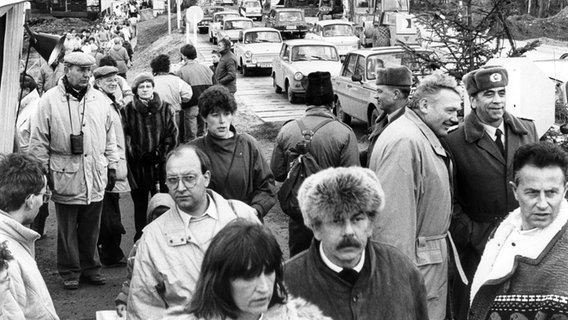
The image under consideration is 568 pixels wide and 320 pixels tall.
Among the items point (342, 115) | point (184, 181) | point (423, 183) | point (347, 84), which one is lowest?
point (342, 115)

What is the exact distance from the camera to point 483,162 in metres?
5.62

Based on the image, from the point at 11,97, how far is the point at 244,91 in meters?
18.6

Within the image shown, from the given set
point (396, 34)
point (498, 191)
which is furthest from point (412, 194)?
point (396, 34)

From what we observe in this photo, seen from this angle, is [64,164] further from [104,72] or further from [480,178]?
[480,178]

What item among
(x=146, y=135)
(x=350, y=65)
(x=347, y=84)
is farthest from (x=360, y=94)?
(x=146, y=135)

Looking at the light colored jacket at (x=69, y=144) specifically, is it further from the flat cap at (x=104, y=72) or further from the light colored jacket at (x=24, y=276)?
the light colored jacket at (x=24, y=276)

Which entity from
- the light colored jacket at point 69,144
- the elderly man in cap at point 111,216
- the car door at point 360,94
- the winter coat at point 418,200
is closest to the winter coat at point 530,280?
the winter coat at point 418,200

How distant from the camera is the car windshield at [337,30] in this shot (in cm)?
3419

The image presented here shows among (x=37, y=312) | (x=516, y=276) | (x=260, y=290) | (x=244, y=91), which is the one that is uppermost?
(x=260, y=290)

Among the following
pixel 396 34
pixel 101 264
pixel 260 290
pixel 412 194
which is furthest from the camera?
pixel 396 34

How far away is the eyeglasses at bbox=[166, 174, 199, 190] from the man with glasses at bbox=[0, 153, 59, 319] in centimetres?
82

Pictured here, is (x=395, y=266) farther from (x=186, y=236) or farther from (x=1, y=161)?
(x=1, y=161)

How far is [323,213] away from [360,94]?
44.2ft

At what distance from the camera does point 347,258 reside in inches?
150
